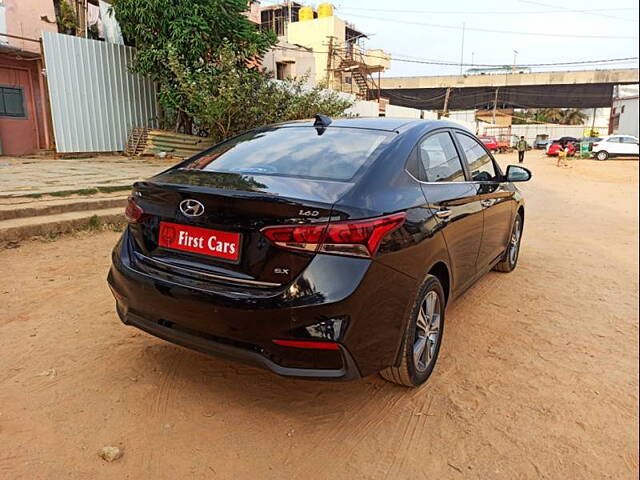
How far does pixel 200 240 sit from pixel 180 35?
420 inches

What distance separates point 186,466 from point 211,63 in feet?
38.7

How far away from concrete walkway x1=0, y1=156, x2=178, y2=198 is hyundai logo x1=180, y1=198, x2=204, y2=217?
15.0 ft

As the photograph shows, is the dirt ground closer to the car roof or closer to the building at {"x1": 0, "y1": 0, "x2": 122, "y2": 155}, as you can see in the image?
the car roof

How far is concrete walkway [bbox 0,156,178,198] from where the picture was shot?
6535 mm

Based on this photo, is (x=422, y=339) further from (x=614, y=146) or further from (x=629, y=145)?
(x=629, y=145)

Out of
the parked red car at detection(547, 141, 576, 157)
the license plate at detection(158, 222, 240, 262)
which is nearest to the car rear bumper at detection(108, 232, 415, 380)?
the license plate at detection(158, 222, 240, 262)

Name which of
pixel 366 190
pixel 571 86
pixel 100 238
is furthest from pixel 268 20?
pixel 366 190

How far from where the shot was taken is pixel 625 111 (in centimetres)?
4203

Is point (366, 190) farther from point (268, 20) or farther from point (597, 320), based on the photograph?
point (268, 20)

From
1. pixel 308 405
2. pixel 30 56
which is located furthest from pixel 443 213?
pixel 30 56

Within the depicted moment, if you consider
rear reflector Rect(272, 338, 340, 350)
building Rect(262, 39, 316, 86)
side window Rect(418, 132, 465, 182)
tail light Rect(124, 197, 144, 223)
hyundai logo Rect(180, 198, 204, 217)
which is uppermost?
building Rect(262, 39, 316, 86)

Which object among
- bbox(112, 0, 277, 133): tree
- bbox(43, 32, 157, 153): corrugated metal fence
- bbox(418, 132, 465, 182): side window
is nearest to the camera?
bbox(418, 132, 465, 182): side window

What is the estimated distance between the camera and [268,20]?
3922 cm

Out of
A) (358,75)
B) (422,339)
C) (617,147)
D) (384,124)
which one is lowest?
(617,147)
